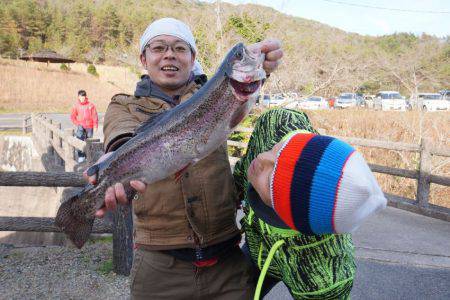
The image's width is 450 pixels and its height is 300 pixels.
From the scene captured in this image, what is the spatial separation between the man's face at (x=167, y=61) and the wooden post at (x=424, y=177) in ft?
20.3

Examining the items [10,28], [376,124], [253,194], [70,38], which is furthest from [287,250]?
[70,38]

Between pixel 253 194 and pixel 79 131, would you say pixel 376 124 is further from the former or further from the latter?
pixel 253 194

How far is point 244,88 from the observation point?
178cm

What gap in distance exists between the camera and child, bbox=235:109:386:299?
1.29 meters

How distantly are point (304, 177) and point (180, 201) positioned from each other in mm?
1024

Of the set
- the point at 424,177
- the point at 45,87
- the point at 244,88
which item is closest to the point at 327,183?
the point at 244,88

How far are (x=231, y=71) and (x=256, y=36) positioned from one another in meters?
12.9

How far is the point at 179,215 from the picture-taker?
2.21m

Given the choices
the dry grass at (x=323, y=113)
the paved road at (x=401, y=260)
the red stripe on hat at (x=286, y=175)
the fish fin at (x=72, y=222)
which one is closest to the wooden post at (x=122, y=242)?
the paved road at (x=401, y=260)

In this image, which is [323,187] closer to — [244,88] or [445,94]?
[244,88]

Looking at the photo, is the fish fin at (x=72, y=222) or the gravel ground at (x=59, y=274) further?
the gravel ground at (x=59, y=274)

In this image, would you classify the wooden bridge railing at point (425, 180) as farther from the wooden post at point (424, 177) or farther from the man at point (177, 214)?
the man at point (177, 214)

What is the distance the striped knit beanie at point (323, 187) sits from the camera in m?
1.27

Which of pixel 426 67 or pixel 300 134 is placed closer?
pixel 300 134
